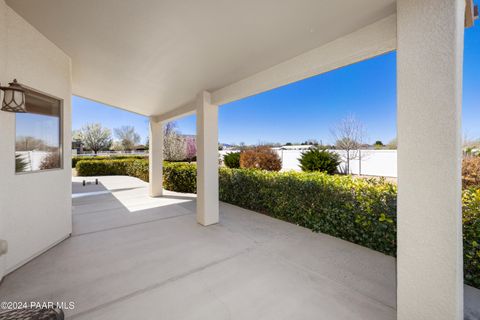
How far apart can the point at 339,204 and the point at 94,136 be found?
1472 inches

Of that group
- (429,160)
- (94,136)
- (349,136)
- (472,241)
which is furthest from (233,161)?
(94,136)

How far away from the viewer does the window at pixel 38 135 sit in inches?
121

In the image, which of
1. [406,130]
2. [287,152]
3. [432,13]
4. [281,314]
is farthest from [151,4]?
[287,152]

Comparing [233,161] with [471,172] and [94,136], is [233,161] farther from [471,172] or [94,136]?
[94,136]

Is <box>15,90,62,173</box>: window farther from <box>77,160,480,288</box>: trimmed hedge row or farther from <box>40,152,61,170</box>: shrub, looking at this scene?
<box>77,160,480,288</box>: trimmed hedge row

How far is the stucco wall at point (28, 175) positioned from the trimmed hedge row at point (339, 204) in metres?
4.39

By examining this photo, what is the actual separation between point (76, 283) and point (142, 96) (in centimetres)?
448

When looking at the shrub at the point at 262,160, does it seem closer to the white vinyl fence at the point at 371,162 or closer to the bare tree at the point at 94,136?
the white vinyl fence at the point at 371,162

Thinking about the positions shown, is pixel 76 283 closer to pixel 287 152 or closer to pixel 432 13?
pixel 432 13

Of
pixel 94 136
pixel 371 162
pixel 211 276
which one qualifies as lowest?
pixel 211 276

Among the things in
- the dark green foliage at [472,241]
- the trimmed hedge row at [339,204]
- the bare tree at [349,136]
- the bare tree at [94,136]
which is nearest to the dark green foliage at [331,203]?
the trimmed hedge row at [339,204]

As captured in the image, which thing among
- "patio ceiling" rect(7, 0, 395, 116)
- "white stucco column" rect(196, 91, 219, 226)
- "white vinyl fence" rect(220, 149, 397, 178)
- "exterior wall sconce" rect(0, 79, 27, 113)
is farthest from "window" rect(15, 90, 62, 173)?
"white vinyl fence" rect(220, 149, 397, 178)

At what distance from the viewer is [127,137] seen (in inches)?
1372

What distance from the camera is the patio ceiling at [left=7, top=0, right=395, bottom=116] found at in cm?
222
